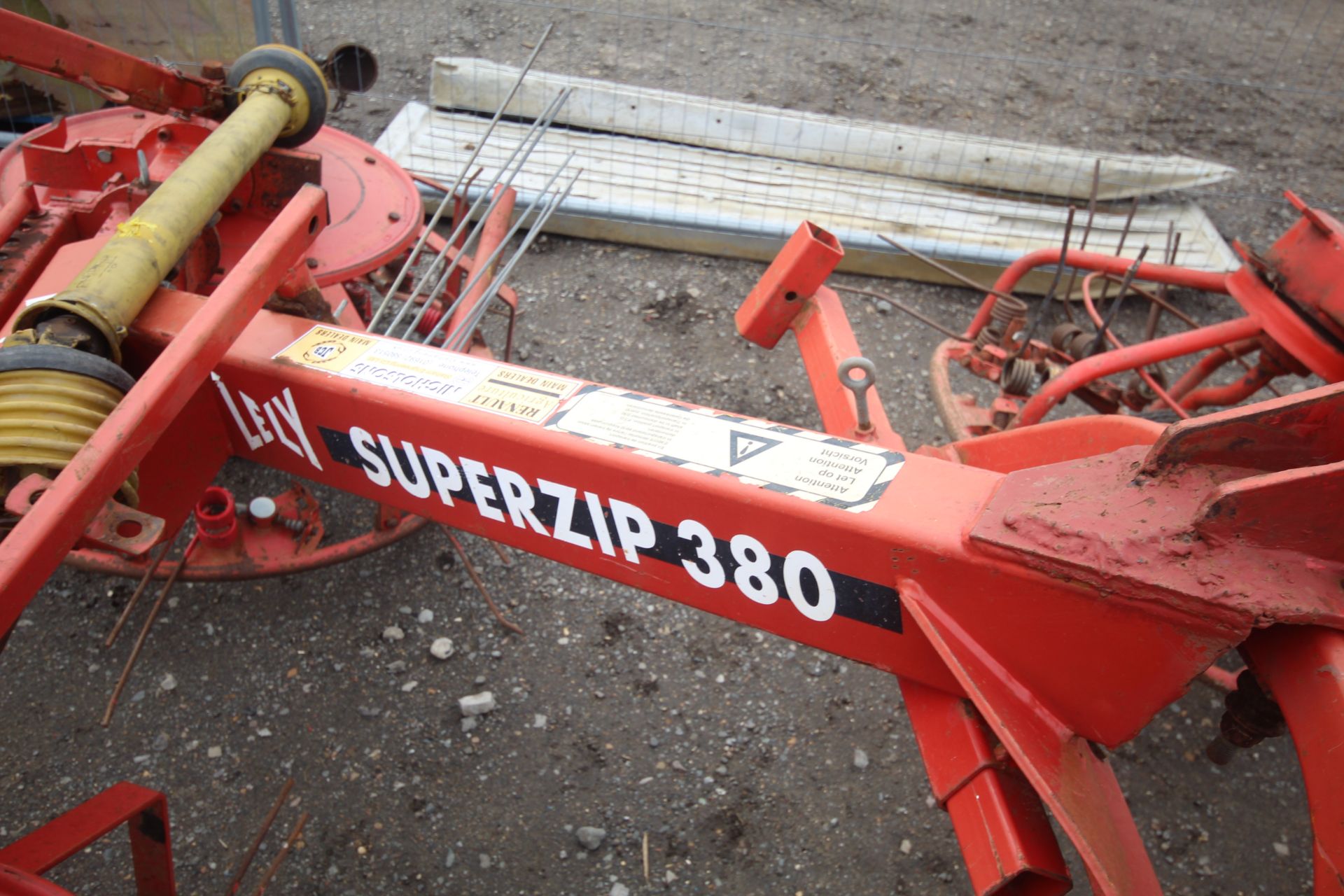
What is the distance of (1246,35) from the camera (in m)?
8.69

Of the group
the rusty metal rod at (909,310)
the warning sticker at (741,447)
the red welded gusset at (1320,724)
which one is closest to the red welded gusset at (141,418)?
the warning sticker at (741,447)

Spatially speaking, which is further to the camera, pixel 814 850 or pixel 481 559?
pixel 481 559

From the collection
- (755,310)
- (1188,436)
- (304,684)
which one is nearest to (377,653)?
(304,684)

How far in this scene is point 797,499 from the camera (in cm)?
150

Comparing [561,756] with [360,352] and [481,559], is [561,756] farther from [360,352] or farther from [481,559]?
→ [360,352]

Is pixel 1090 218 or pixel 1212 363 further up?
pixel 1090 218

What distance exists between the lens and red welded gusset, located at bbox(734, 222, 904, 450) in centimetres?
211

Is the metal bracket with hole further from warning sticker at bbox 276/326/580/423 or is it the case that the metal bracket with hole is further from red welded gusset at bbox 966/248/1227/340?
red welded gusset at bbox 966/248/1227/340

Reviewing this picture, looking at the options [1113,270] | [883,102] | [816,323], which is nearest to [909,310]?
[816,323]

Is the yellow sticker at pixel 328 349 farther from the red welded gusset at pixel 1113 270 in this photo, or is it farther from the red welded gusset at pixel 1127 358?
the red welded gusset at pixel 1113 270

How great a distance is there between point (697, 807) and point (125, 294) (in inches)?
79.9

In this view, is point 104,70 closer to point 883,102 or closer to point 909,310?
point 909,310

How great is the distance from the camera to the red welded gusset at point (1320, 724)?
1.24 meters

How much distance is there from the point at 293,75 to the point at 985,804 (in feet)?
8.53
